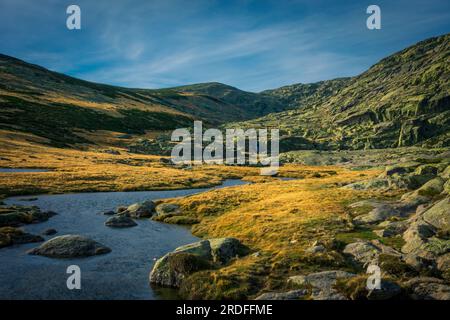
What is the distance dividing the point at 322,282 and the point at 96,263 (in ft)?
77.9

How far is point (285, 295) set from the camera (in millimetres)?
28391

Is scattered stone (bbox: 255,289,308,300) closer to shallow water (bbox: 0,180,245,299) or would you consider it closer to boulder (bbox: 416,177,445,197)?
shallow water (bbox: 0,180,245,299)

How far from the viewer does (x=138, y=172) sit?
12488cm

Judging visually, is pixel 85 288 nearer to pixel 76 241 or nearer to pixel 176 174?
pixel 76 241

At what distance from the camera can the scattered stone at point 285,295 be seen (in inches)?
1108

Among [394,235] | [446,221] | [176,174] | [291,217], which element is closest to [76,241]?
[291,217]

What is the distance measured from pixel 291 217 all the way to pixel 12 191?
65236mm

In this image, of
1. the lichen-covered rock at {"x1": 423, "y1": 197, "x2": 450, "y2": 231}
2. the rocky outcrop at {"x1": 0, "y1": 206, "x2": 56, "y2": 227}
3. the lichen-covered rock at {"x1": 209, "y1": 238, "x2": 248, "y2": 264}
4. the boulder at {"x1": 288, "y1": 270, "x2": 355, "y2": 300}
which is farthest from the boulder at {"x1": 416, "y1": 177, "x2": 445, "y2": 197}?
the rocky outcrop at {"x1": 0, "y1": 206, "x2": 56, "y2": 227}

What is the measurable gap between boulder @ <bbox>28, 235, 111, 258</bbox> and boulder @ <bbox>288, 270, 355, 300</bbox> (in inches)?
946

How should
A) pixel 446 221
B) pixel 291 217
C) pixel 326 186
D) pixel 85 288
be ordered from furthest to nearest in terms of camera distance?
pixel 326 186, pixel 291 217, pixel 446 221, pixel 85 288

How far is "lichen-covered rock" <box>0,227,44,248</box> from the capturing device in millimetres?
45781

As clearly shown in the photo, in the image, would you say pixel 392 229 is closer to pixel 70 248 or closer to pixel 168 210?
pixel 70 248

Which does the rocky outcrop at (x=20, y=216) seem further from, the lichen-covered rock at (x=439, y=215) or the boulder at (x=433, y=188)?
the boulder at (x=433, y=188)
